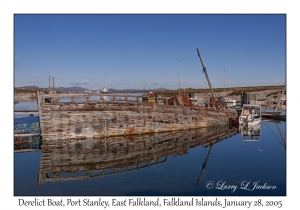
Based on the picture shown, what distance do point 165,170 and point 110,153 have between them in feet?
16.8

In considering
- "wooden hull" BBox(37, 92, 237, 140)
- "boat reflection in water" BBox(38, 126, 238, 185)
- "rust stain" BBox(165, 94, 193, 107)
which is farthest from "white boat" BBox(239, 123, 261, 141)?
"rust stain" BBox(165, 94, 193, 107)

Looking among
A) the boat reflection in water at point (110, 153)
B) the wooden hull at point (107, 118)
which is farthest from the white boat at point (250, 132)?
the wooden hull at point (107, 118)

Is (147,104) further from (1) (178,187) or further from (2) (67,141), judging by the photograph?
(1) (178,187)

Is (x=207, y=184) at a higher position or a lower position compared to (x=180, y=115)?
lower

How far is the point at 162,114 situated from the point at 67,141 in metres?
8.68

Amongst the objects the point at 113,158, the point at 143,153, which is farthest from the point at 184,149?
the point at 113,158

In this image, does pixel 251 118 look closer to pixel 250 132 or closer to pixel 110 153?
pixel 250 132

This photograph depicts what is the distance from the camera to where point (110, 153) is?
2027 cm

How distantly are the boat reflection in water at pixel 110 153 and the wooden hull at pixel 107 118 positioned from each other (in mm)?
670

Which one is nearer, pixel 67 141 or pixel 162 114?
pixel 67 141

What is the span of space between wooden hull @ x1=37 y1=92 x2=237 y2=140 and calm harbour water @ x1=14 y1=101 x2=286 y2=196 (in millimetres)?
1562

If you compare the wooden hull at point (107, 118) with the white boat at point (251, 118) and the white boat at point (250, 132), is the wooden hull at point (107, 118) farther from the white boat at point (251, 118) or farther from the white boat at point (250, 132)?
the white boat at point (251, 118)

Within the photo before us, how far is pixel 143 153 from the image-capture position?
20.2 metres

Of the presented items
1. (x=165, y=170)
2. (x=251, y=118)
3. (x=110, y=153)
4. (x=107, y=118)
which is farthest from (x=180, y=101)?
(x=165, y=170)
